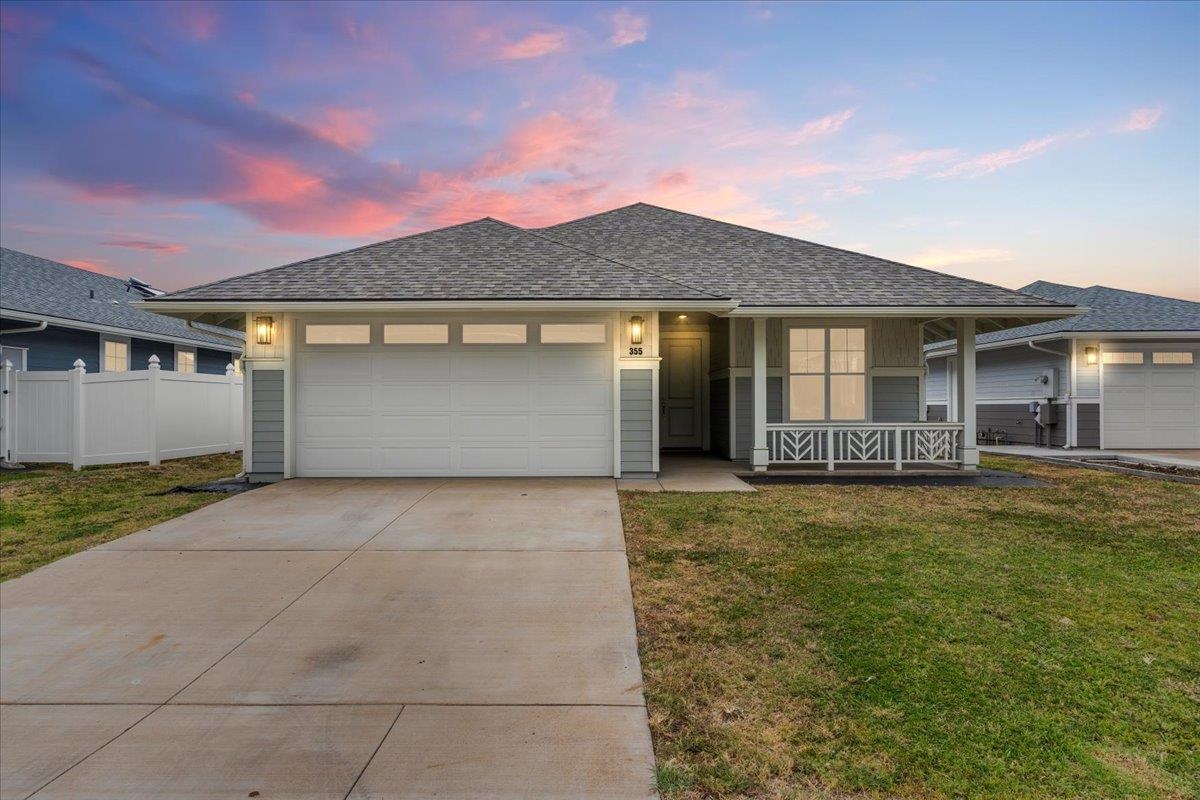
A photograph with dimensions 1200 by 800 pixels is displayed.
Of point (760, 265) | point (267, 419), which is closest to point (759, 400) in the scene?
point (760, 265)

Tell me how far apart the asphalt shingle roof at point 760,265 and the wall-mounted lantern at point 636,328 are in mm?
1885

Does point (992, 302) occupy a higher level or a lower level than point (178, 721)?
higher

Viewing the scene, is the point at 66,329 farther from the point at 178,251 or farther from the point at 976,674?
the point at 976,674

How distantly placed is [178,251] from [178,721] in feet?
66.7

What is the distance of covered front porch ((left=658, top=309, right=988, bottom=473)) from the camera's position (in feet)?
33.0

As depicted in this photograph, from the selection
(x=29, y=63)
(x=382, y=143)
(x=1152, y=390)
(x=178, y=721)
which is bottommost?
(x=178, y=721)

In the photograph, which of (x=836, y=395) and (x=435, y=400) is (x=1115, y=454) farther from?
(x=435, y=400)

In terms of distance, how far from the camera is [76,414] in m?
11.0

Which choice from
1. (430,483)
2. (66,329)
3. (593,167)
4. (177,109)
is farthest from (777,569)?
(66,329)

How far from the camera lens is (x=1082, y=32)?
37.5 feet

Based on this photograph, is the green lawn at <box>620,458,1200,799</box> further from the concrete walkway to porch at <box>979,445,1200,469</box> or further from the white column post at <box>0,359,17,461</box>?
the white column post at <box>0,359,17,461</box>

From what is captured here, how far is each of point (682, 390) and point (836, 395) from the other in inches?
135

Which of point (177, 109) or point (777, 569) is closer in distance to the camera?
point (777, 569)

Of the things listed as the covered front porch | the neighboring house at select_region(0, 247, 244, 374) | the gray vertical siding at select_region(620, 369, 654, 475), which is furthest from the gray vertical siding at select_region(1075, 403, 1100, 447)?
the neighboring house at select_region(0, 247, 244, 374)
